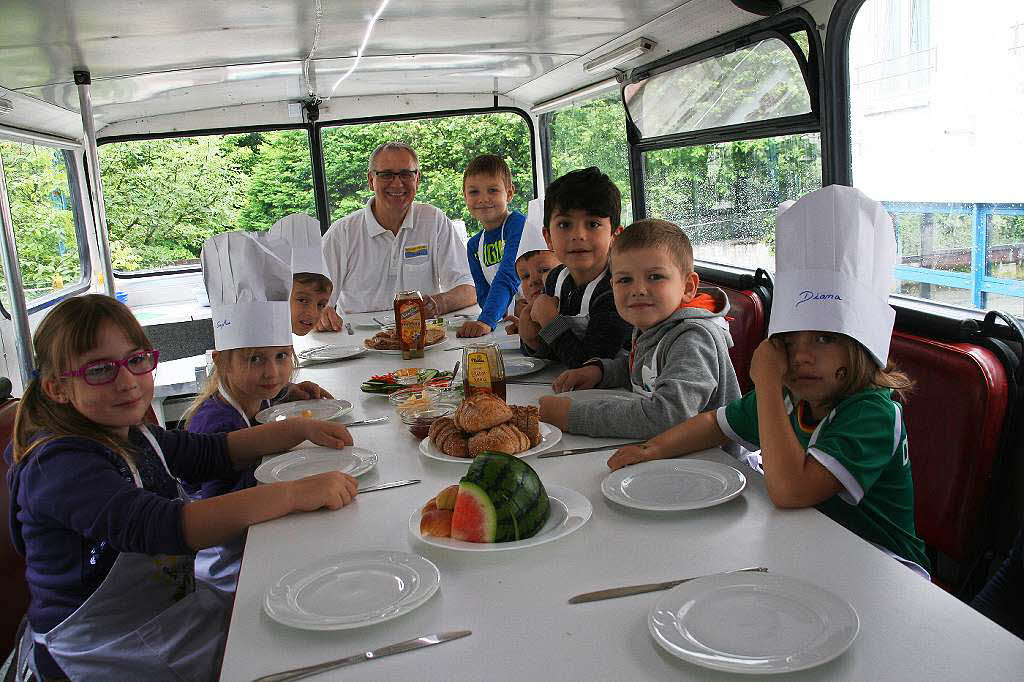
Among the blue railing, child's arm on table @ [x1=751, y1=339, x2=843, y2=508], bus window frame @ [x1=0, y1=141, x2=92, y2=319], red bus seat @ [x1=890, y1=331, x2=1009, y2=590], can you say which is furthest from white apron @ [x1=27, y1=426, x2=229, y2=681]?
bus window frame @ [x1=0, y1=141, x2=92, y2=319]

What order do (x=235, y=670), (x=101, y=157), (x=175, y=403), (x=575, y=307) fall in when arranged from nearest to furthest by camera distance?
(x=235, y=670) → (x=575, y=307) → (x=175, y=403) → (x=101, y=157)

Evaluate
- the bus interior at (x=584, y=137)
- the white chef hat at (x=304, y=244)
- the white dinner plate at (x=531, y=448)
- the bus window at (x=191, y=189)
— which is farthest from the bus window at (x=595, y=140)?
the white dinner plate at (x=531, y=448)

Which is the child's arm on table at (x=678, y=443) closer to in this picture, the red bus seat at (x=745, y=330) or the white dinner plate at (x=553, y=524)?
the white dinner plate at (x=553, y=524)

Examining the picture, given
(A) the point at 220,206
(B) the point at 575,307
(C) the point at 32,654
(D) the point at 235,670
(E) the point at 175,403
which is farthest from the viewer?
(A) the point at 220,206

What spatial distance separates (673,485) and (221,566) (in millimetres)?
1117

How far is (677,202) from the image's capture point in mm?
5027

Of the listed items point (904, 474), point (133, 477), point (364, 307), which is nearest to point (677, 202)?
point (364, 307)

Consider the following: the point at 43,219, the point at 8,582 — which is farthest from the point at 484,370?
the point at 43,219

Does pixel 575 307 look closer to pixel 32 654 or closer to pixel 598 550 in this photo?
pixel 598 550

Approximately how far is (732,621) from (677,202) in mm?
4227

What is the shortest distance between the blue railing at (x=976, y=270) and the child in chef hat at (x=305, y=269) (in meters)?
2.29

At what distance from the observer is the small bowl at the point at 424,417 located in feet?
6.53

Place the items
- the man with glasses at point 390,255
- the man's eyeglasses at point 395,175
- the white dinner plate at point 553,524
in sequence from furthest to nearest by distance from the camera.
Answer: the man with glasses at point 390,255, the man's eyeglasses at point 395,175, the white dinner plate at point 553,524

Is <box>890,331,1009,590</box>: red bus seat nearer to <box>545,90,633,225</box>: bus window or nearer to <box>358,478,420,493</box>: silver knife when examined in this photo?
<box>358,478,420,493</box>: silver knife
